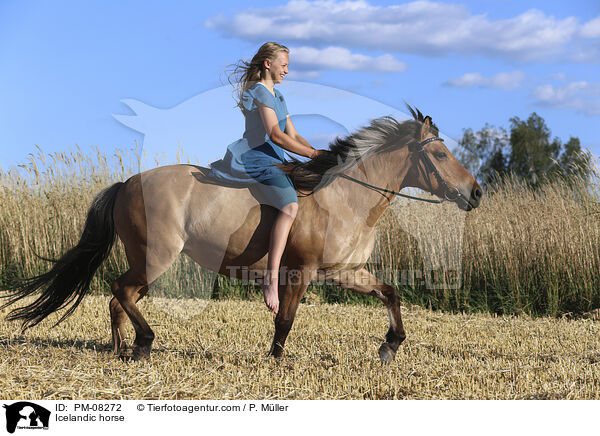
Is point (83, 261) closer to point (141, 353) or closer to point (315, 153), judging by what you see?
point (141, 353)

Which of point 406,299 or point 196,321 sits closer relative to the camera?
point 196,321

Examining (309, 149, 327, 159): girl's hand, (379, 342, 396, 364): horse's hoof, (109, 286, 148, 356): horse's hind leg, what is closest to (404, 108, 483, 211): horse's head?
(309, 149, 327, 159): girl's hand

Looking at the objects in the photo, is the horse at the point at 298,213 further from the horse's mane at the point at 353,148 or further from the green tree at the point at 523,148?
the green tree at the point at 523,148

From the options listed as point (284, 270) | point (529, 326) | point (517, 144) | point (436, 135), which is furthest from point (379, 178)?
point (517, 144)

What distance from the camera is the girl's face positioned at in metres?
4.52

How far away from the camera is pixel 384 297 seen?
5066mm

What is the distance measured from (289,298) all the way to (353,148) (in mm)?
1403

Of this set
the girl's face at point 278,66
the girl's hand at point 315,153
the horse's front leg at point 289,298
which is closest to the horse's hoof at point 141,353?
the horse's front leg at point 289,298

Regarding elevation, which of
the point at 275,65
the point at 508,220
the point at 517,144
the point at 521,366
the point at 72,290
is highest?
the point at 517,144

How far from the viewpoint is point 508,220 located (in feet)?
27.8

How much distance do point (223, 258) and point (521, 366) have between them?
8.79 ft

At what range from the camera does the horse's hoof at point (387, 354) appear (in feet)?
16.1

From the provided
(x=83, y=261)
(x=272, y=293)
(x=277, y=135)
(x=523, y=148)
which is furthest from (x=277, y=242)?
(x=523, y=148)

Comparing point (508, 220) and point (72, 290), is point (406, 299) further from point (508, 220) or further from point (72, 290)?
point (72, 290)
